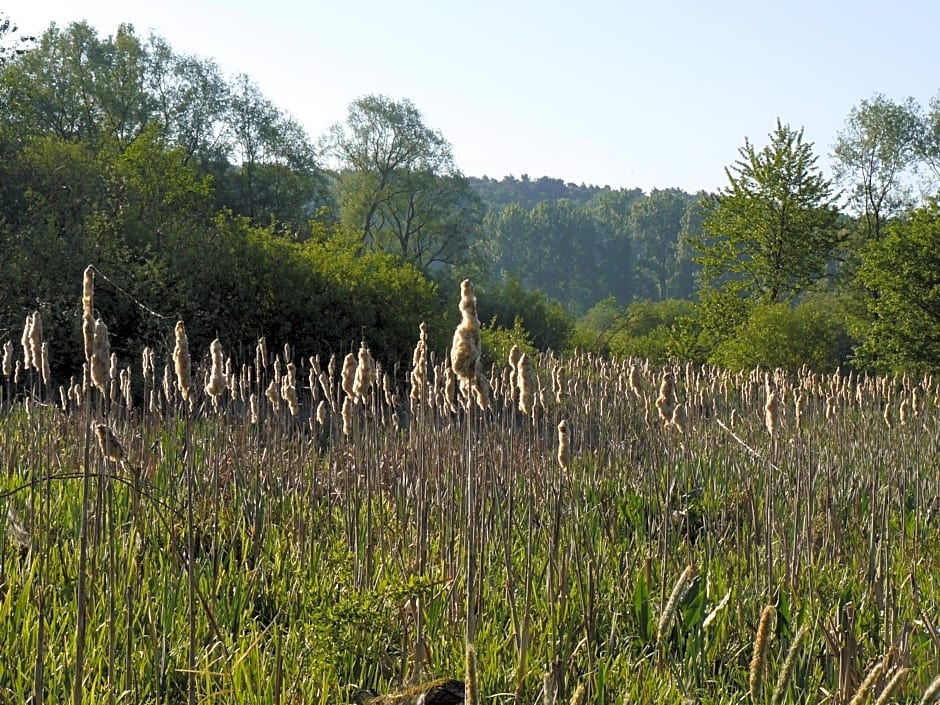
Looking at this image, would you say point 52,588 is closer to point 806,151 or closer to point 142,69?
point 806,151

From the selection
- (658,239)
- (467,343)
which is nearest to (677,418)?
(467,343)

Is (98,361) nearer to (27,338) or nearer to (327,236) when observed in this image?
(27,338)

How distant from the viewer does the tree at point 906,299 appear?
23797mm

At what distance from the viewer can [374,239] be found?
50.9 m

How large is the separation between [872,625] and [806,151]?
31.7 meters

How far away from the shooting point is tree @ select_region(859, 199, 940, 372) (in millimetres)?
23797

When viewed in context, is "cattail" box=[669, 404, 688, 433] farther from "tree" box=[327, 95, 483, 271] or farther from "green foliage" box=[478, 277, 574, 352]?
"tree" box=[327, 95, 483, 271]

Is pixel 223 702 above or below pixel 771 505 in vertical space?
below

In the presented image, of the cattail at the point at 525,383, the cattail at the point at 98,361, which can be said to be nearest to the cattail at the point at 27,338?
the cattail at the point at 98,361

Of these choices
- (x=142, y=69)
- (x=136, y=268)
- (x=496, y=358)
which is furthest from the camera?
(x=142, y=69)

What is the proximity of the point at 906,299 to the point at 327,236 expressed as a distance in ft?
64.7

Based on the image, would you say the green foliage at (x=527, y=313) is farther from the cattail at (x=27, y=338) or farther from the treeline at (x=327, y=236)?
the cattail at (x=27, y=338)

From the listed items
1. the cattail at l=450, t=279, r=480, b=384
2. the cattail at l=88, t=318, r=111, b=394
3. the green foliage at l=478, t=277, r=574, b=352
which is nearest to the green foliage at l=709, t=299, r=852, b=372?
the green foliage at l=478, t=277, r=574, b=352

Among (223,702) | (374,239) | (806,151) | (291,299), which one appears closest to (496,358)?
(291,299)
